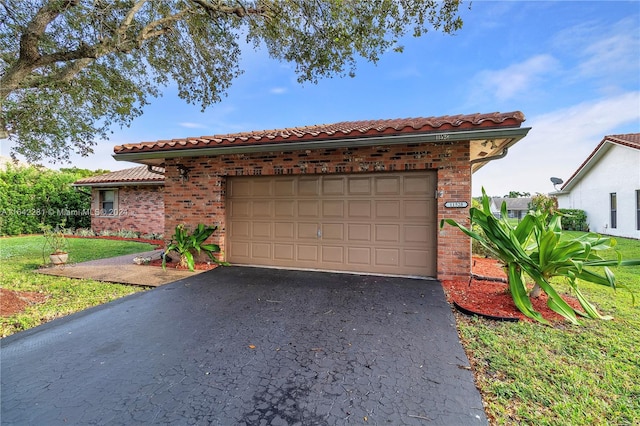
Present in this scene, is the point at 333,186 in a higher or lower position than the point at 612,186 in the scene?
lower

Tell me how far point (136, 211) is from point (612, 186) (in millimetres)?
24113

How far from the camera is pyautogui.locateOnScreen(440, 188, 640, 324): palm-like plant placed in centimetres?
371

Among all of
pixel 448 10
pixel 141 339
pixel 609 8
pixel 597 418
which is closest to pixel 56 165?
pixel 141 339

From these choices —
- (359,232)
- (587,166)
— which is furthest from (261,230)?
(587,166)

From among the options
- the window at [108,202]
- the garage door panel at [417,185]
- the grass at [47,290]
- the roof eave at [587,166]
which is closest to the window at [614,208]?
the roof eave at [587,166]

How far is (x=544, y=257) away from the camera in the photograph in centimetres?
390

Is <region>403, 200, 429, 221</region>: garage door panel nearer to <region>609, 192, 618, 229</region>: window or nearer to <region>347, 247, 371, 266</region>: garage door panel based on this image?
<region>347, 247, 371, 266</region>: garage door panel

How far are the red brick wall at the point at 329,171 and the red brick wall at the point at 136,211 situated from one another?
24.3 feet

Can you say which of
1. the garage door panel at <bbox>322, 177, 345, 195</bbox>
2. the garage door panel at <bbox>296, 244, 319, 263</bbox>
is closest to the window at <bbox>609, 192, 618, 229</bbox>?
the garage door panel at <bbox>322, 177, 345, 195</bbox>

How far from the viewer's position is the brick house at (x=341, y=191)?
548 cm

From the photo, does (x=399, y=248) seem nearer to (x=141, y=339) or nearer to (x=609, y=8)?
(x=141, y=339)

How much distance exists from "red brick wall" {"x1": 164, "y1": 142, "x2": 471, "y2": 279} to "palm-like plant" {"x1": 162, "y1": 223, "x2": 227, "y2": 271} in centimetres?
21

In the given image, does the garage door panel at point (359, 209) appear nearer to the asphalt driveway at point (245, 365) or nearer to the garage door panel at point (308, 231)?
the garage door panel at point (308, 231)

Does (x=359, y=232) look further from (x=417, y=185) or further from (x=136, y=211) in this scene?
(x=136, y=211)
